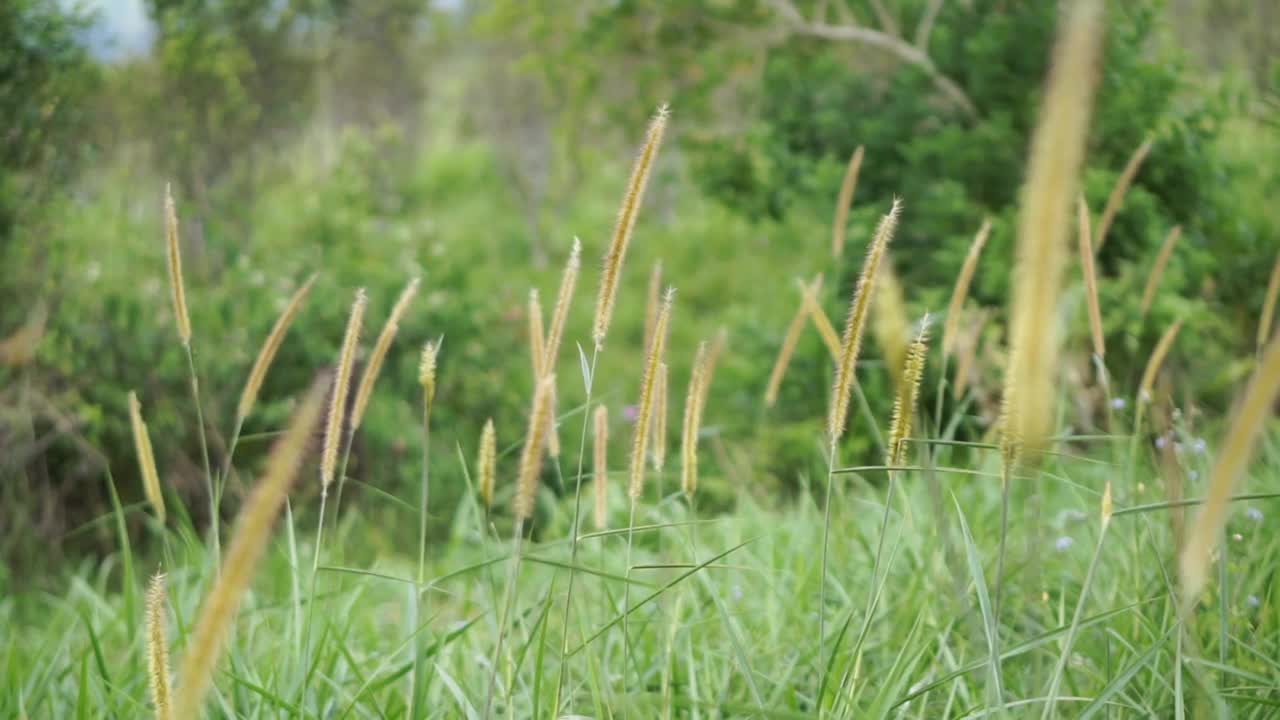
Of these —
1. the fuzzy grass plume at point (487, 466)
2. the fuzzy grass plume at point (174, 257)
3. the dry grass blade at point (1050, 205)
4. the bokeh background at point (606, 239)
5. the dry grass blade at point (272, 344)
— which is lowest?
the bokeh background at point (606, 239)

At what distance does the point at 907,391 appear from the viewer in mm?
1076

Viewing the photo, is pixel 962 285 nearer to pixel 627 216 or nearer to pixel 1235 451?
pixel 627 216

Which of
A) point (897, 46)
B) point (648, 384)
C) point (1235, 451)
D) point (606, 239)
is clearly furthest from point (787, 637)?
point (897, 46)

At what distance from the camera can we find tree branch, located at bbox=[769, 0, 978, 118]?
16.8ft

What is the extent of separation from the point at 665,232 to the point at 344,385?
423 inches

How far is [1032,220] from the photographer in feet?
1.97

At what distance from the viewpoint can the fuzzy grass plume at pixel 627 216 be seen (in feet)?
3.44

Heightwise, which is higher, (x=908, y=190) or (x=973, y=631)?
(x=973, y=631)

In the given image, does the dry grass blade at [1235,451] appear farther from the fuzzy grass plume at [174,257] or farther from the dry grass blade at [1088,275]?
the fuzzy grass plume at [174,257]

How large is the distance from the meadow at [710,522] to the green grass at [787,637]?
15 mm

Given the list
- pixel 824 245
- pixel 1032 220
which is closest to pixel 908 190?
pixel 824 245

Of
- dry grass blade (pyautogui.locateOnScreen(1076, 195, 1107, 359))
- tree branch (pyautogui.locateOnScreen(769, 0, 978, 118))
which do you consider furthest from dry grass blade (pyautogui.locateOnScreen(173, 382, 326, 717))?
tree branch (pyautogui.locateOnScreen(769, 0, 978, 118))

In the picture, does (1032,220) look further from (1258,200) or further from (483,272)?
(483,272)

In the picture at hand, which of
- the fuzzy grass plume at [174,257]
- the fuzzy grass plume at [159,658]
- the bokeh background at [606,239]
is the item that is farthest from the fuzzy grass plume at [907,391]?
the bokeh background at [606,239]
